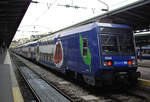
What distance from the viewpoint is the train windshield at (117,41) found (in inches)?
300

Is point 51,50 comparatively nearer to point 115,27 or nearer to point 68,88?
point 68,88

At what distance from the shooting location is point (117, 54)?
25.3ft

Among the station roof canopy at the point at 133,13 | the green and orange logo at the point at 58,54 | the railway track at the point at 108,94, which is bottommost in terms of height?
the railway track at the point at 108,94

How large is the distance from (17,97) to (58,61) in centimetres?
536

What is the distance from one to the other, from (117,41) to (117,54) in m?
0.59

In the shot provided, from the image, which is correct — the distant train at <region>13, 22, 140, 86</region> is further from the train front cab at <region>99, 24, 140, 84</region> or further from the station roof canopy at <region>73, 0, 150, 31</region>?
the station roof canopy at <region>73, 0, 150, 31</region>

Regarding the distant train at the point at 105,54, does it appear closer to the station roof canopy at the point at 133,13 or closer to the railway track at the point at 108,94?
the railway track at the point at 108,94

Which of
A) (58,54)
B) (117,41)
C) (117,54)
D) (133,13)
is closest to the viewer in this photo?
(117,54)

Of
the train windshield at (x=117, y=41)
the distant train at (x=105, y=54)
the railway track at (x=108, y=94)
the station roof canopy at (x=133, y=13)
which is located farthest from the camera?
the station roof canopy at (x=133, y=13)

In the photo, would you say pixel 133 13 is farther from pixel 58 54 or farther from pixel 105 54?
pixel 58 54

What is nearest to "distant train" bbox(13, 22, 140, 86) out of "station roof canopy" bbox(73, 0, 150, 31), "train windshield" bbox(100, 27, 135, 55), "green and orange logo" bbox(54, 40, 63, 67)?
"train windshield" bbox(100, 27, 135, 55)

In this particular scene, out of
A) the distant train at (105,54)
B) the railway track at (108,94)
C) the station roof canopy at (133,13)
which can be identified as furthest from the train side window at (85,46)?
the railway track at (108,94)

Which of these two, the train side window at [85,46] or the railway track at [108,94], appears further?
the train side window at [85,46]

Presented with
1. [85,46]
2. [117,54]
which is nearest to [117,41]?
[117,54]
